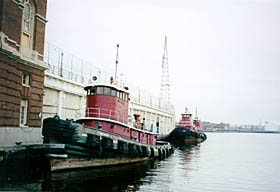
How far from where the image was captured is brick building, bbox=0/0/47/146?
15555 millimetres

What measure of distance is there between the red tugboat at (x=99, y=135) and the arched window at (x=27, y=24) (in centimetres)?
565

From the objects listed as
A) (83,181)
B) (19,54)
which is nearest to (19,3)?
(19,54)

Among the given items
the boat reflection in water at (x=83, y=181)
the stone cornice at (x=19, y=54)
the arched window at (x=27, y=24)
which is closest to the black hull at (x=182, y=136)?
the stone cornice at (x=19, y=54)

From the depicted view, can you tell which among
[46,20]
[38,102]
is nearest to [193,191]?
[38,102]

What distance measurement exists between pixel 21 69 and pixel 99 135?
7.12 meters

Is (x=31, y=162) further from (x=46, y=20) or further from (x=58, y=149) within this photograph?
(x=46, y=20)

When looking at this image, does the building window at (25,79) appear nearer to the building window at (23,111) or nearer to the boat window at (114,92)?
the building window at (23,111)

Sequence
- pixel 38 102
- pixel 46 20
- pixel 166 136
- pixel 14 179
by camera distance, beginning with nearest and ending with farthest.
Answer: pixel 14 179, pixel 38 102, pixel 46 20, pixel 166 136

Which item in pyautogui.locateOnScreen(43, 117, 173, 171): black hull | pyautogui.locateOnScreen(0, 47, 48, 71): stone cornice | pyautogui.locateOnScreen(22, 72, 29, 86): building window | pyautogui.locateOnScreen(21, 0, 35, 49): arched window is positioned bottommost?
pyautogui.locateOnScreen(43, 117, 173, 171): black hull

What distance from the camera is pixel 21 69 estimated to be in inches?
680

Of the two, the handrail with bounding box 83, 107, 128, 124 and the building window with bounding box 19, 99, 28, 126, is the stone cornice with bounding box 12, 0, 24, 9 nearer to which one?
the building window with bounding box 19, 99, 28, 126

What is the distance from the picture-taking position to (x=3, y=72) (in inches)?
605

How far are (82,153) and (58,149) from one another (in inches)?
58.3

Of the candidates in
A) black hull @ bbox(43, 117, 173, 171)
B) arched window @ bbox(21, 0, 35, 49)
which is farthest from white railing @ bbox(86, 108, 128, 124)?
arched window @ bbox(21, 0, 35, 49)
